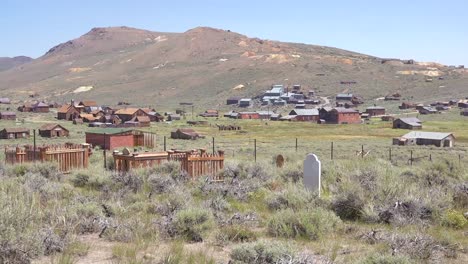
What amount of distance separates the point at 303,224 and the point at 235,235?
3.71 feet

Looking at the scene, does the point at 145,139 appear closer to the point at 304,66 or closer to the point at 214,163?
the point at 214,163

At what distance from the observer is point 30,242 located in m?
6.77

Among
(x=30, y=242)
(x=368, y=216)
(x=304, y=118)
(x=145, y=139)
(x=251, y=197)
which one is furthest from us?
(x=304, y=118)

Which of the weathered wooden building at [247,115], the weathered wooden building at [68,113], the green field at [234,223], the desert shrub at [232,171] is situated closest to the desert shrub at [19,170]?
the green field at [234,223]

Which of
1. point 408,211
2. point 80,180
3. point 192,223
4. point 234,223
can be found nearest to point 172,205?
point 234,223

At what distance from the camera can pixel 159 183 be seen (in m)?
13.9

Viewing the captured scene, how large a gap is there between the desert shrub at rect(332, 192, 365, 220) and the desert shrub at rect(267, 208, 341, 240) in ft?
4.26

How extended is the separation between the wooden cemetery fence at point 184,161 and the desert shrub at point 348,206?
670cm

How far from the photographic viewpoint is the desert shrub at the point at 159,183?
1359 centimetres

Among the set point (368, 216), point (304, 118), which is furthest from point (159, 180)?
point (304, 118)

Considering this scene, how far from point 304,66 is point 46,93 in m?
84.2

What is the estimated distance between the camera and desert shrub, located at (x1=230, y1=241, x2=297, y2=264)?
6.43 meters

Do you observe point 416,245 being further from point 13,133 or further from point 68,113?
point 68,113

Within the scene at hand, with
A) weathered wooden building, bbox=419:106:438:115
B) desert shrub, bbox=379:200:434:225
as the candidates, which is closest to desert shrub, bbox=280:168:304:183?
desert shrub, bbox=379:200:434:225
